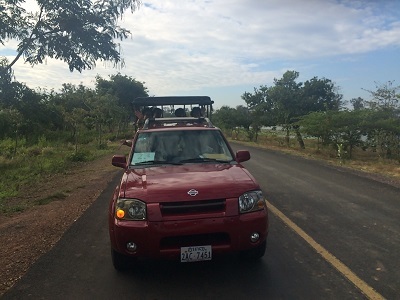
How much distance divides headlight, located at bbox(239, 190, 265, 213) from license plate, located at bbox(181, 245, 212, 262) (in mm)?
542

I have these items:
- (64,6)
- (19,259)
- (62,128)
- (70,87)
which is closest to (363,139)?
(64,6)

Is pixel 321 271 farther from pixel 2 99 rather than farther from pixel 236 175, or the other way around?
pixel 2 99

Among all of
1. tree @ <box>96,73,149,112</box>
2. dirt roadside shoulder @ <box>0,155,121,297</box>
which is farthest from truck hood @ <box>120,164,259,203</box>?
tree @ <box>96,73,149,112</box>

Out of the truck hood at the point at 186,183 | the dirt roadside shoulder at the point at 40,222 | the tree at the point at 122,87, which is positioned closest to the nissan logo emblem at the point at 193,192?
the truck hood at the point at 186,183

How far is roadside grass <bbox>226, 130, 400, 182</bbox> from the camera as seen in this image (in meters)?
14.5

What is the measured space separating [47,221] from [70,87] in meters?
34.2

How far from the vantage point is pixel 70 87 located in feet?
126

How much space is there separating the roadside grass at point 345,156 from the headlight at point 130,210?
996cm

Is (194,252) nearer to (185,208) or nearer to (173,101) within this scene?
(185,208)

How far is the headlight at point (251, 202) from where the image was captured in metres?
3.99

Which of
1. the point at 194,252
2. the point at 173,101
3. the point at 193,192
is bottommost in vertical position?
the point at 194,252

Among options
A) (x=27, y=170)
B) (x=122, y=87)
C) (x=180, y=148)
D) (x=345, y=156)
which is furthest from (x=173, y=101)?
(x=122, y=87)

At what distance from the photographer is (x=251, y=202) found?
4062mm

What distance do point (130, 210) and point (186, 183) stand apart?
2.17 ft
